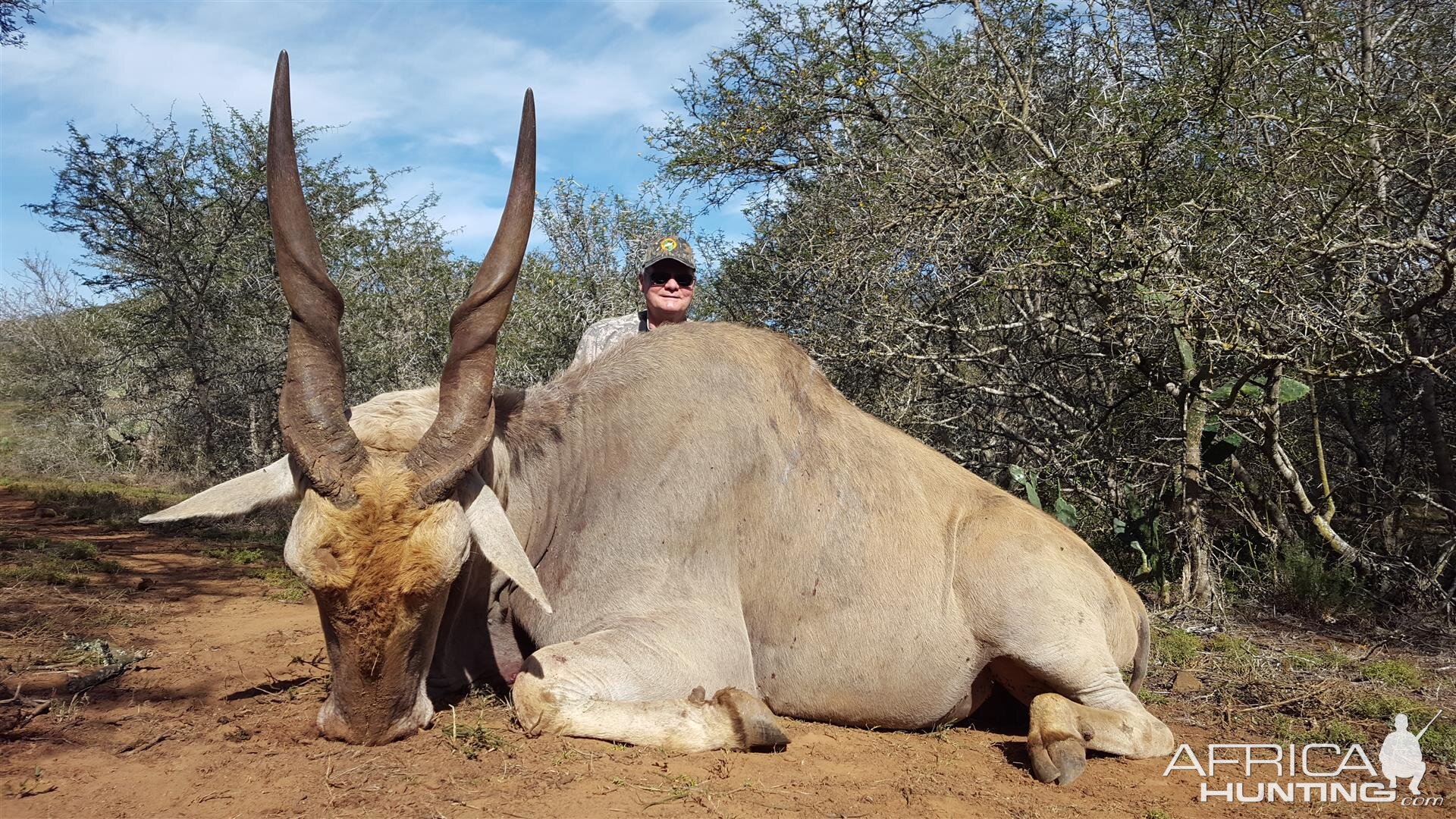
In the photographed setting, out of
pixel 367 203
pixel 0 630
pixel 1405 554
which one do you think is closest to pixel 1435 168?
pixel 1405 554

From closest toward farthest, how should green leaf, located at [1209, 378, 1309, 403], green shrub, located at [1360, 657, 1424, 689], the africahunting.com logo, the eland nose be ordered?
1. the eland nose
2. the africahunting.com logo
3. green shrub, located at [1360, 657, 1424, 689]
4. green leaf, located at [1209, 378, 1309, 403]

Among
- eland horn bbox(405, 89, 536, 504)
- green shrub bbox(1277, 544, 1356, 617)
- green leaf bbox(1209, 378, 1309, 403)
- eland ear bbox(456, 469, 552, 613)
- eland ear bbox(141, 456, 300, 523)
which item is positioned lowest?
green shrub bbox(1277, 544, 1356, 617)

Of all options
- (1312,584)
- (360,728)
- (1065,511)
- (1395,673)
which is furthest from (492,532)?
(1312,584)

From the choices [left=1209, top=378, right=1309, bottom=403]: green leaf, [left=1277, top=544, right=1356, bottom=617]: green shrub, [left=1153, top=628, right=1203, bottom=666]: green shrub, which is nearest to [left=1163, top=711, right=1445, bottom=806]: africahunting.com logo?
[left=1153, top=628, right=1203, bottom=666]: green shrub

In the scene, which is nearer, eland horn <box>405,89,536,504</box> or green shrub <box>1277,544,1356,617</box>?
eland horn <box>405,89,536,504</box>

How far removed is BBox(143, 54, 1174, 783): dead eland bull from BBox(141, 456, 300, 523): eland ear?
14mm

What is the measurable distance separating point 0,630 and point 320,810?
3568mm

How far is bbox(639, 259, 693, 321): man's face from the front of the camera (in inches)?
316

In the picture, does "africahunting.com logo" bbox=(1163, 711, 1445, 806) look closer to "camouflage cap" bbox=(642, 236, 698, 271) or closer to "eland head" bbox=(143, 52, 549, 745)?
"eland head" bbox=(143, 52, 549, 745)

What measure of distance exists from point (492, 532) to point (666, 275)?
14.8ft

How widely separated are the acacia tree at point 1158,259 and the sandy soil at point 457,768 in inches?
122

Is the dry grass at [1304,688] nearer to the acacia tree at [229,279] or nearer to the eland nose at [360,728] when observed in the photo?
the eland nose at [360,728]

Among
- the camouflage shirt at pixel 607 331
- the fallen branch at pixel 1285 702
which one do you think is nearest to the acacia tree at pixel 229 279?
the camouflage shirt at pixel 607 331

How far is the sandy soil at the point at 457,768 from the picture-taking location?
323cm
